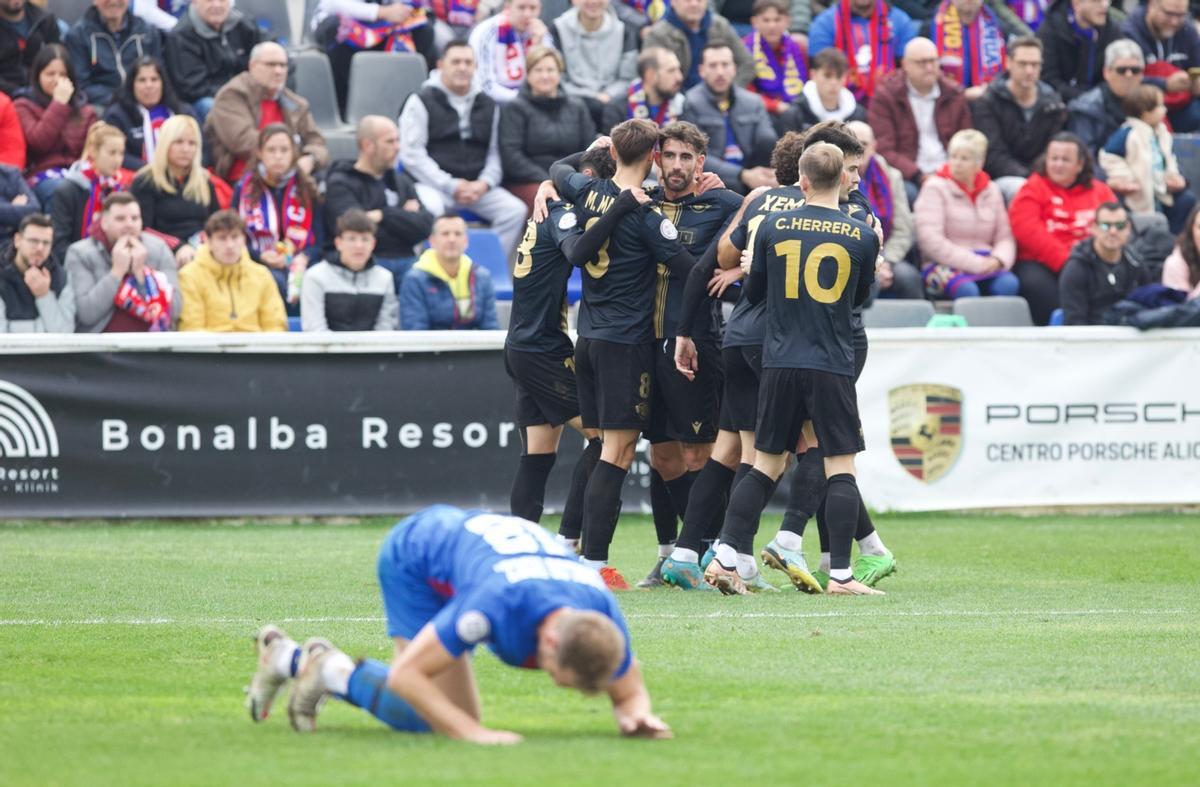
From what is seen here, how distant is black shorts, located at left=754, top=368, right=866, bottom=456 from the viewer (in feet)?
29.6

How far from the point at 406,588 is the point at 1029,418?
9.54m

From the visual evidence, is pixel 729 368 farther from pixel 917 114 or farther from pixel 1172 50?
pixel 1172 50

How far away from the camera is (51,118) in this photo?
15398 mm

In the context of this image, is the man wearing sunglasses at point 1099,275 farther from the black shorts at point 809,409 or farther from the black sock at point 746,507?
the black sock at point 746,507

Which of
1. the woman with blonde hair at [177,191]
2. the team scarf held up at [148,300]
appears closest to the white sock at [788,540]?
the team scarf held up at [148,300]

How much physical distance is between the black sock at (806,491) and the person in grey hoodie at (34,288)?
22.3ft

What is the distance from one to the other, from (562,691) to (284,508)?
24.4 feet

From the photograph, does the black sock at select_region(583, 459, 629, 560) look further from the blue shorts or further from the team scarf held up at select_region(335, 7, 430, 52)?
the team scarf held up at select_region(335, 7, 430, 52)

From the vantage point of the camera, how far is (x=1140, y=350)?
14594 millimetres

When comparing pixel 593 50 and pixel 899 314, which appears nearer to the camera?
pixel 899 314

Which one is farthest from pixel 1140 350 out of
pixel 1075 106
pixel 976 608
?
pixel 976 608

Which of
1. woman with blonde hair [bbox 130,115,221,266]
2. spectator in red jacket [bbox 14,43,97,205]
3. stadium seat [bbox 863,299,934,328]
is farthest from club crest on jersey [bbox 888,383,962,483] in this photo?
spectator in red jacket [bbox 14,43,97,205]

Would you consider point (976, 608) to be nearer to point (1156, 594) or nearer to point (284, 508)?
point (1156, 594)

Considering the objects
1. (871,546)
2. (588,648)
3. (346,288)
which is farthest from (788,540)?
(346,288)
